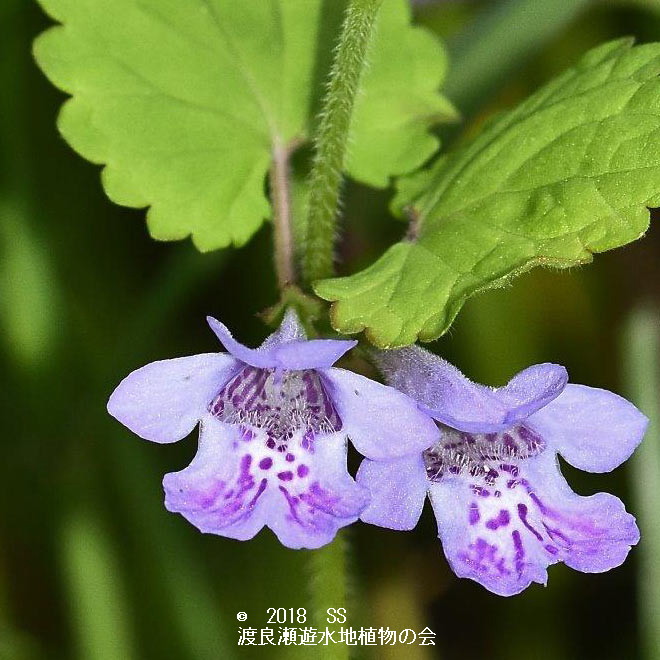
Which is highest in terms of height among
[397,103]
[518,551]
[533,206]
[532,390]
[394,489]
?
[397,103]

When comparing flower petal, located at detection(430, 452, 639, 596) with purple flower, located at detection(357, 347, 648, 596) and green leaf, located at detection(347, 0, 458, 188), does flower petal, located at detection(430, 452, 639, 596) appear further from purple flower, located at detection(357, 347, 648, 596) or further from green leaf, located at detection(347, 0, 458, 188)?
green leaf, located at detection(347, 0, 458, 188)

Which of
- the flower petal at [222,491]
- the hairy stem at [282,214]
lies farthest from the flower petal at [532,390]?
the hairy stem at [282,214]

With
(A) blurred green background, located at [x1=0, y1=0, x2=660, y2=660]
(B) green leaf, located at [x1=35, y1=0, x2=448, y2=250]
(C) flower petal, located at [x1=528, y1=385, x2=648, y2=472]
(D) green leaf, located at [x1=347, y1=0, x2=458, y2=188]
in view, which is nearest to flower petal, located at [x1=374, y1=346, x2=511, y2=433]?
(C) flower petal, located at [x1=528, y1=385, x2=648, y2=472]

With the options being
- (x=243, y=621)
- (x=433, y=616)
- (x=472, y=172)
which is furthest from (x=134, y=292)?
(x=472, y=172)

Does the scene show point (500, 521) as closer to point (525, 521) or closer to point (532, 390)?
point (525, 521)

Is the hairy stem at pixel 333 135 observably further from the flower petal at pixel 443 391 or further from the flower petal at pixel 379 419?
the flower petal at pixel 379 419

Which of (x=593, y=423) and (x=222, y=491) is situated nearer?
(x=222, y=491)

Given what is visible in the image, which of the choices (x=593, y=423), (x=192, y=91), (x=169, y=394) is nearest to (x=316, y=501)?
(x=169, y=394)

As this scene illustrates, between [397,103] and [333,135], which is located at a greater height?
[397,103]
